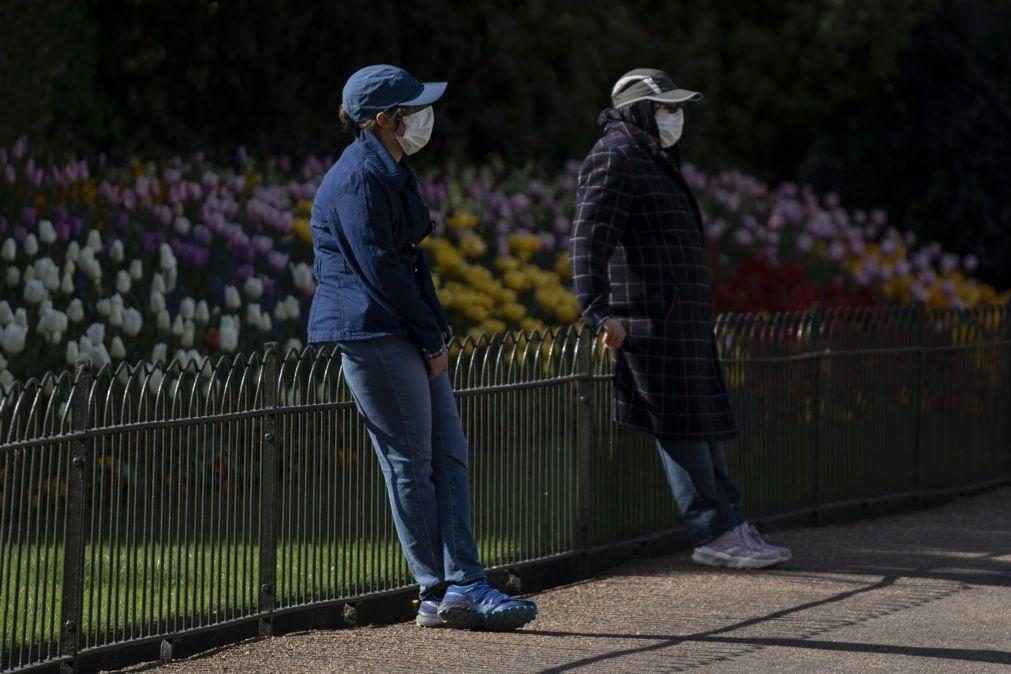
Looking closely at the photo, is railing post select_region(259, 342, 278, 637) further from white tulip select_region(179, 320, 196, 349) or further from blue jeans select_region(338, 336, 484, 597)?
white tulip select_region(179, 320, 196, 349)

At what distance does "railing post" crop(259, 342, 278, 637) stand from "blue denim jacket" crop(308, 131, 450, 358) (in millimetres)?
287

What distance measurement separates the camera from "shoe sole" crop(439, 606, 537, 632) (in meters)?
7.01

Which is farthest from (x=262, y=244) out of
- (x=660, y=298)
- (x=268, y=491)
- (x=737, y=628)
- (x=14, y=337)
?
(x=737, y=628)

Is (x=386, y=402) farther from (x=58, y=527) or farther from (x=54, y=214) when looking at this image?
(x=54, y=214)

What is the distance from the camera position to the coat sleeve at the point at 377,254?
21.9 feet

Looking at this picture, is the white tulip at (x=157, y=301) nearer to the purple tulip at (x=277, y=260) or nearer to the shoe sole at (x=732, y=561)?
the purple tulip at (x=277, y=260)

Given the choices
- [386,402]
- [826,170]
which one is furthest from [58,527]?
[826,170]

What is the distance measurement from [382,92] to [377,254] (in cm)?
59

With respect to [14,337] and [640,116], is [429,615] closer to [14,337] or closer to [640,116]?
[640,116]

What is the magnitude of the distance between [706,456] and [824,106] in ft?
45.7

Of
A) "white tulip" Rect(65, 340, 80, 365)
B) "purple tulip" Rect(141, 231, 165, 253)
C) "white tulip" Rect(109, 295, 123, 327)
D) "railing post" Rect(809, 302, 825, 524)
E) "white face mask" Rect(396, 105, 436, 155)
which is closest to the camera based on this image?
"white face mask" Rect(396, 105, 436, 155)

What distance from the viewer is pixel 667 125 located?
8.48m

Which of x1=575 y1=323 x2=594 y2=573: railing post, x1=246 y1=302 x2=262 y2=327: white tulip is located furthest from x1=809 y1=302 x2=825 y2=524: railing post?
x1=246 y1=302 x2=262 y2=327: white tulip

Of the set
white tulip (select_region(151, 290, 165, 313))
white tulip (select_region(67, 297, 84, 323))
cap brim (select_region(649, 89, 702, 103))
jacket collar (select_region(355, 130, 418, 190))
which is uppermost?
cap brim (select_region(649, 89, 702, 103))
